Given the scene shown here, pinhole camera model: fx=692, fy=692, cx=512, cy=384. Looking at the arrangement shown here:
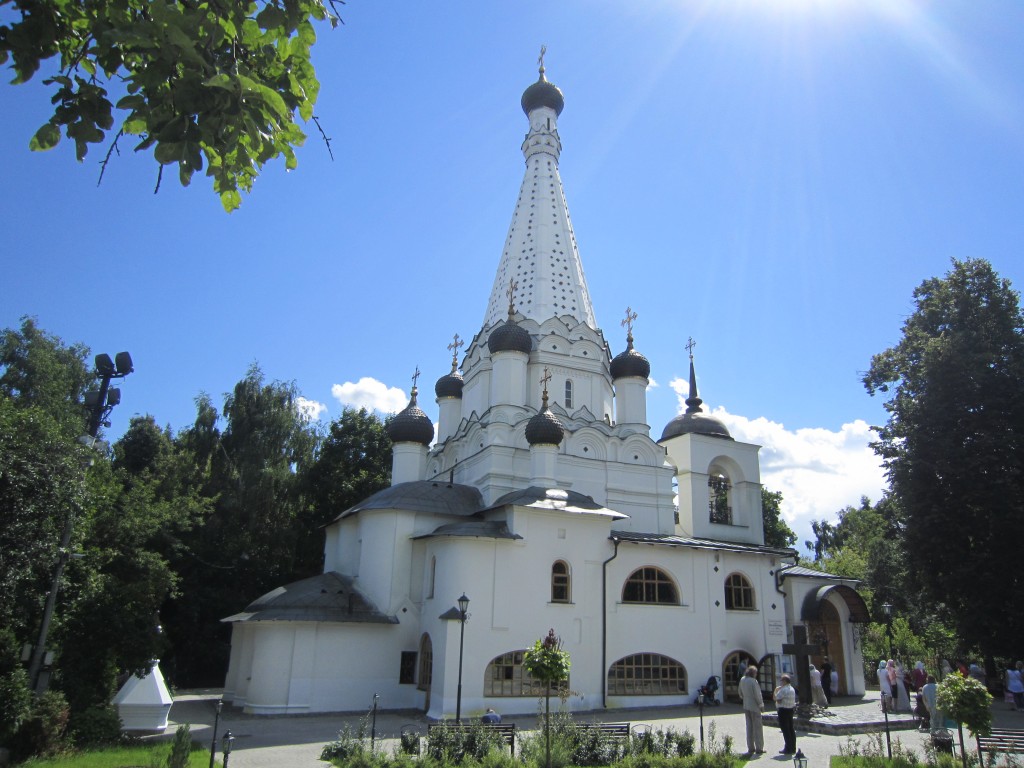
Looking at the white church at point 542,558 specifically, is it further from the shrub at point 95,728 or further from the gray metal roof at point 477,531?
the shrub at point 95,728

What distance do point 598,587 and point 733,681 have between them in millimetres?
5423

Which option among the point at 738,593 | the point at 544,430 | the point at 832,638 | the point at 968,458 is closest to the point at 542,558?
the point at 544,430

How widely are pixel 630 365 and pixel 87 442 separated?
16775mm

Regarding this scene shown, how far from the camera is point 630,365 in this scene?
79.0ft

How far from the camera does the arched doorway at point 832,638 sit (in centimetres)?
2145

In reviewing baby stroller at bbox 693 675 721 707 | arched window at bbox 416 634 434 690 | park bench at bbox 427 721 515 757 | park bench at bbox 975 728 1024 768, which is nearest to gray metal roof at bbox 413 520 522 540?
arched window at bbox 416 634 434 690

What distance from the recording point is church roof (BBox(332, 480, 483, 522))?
64.0 ft

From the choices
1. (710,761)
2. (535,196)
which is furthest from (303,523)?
(710,761)

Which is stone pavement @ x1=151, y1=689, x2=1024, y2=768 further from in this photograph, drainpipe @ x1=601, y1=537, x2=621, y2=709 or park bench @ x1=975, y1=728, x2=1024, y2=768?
park bench @ x1=975, y1=728, x2=1024, y2=768

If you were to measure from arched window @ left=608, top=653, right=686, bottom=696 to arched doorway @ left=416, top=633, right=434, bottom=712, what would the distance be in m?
4.70

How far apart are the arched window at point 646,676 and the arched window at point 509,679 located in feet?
6.50

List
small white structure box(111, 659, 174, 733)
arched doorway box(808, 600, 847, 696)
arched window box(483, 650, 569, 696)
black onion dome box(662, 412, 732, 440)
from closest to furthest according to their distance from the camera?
small white structure box(111, 659, 174, 733)
arched window box(483, 650, 569, 696)
arched doorway box(808, 600, 847, 696)
black onion dome box(662, 412, 732, 440)

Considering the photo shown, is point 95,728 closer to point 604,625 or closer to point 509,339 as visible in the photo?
point 604,625

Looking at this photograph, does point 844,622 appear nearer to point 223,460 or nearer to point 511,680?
point 511,680
